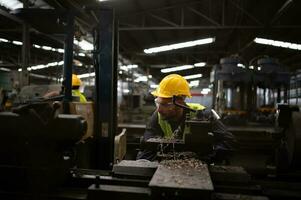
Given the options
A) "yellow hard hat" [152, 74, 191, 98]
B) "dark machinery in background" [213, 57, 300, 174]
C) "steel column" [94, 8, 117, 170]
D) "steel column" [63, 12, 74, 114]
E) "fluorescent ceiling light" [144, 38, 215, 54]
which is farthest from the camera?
"fluorescent ceiling light" [144, 38, 215, 54]

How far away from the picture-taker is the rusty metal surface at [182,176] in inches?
51.4

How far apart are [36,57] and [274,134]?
10232 millimetres

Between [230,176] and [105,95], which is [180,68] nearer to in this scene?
[105,95]

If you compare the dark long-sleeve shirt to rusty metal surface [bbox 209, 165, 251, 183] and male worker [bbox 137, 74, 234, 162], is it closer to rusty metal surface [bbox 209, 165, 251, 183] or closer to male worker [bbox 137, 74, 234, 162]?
male worker [bbox 137, 74, 234, 162]

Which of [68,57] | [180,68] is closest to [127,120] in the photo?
[180,68]

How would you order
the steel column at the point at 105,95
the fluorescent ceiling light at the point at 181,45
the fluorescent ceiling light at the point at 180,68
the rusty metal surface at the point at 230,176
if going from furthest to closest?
the fluorescent ceiling light at the point at 180,68, the fluorescent ceiling light at the point at 181,45, the steel column at the point at 105,95, the rusty metal surface at the point at 230,176

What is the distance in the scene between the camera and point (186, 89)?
2.89m

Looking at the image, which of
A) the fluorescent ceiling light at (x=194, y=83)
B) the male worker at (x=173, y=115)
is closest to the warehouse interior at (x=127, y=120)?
the male worker at (x=173, y=115)

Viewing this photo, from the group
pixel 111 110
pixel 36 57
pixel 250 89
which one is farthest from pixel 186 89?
pixel 36 57

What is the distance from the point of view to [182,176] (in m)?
1.48

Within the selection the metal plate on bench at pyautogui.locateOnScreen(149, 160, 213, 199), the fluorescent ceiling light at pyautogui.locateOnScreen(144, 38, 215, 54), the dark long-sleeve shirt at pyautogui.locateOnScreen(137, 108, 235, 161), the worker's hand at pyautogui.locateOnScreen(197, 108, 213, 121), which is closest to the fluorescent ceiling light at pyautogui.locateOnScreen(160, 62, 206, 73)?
the fluorescent ceiling light at pyautogui.locateOnScreen(144, 38, 215, 54)

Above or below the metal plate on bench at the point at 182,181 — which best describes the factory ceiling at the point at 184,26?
above

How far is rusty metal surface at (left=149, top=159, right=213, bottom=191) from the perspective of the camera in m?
1.30

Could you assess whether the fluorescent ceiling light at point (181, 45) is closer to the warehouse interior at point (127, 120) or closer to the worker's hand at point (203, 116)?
the warehouse interior at point (127, 120)
